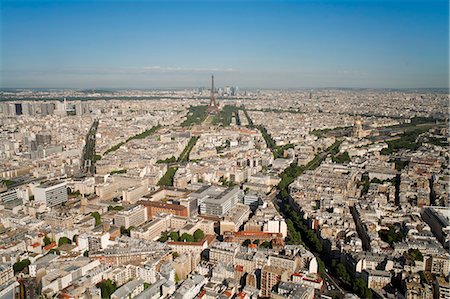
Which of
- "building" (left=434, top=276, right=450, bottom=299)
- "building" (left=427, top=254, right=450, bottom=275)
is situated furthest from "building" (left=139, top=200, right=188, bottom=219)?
"building" (left=434, top=276, right=450, bottom=299)

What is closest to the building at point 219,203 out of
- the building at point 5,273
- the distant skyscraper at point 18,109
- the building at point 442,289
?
the building at point 5,273

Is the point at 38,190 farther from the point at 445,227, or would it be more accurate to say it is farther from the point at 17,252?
the point at 445,227

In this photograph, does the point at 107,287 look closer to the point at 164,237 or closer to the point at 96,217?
the point at 164,237

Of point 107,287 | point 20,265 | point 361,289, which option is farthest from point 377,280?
point 20,265

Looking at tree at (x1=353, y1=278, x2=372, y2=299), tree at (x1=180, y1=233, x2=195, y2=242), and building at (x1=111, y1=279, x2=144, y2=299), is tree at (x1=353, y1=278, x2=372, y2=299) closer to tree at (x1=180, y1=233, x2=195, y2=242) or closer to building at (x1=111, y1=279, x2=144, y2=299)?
tree at (x1=180, y1=233, x2=195, y2=242)

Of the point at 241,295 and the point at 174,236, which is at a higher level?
the point at 174,236

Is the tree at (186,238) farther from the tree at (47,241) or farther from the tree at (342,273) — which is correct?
the tree at (342,273)

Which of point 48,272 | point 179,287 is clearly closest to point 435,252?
point 179,287
